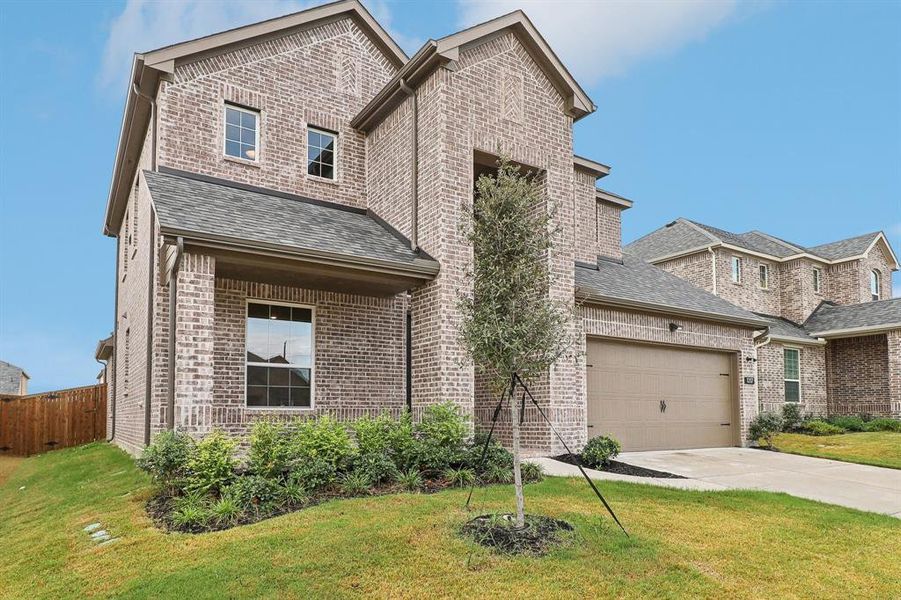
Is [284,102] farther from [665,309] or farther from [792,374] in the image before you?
[792,374]

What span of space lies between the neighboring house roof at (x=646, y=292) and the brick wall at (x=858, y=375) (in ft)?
29.8

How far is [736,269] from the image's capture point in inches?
918

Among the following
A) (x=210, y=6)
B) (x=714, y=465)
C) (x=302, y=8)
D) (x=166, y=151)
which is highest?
(x=210, y=6)

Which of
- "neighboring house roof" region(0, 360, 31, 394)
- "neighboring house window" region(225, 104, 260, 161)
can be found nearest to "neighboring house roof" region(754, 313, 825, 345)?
"neighboring house window" region(225, 104, 260, 161)

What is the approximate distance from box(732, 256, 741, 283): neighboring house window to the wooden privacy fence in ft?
71.8

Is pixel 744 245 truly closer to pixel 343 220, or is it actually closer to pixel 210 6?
pixel 343 220

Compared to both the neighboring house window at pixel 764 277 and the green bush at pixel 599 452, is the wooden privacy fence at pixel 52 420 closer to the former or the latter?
the green bush at pixel 599 452

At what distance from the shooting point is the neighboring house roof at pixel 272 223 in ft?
28.7

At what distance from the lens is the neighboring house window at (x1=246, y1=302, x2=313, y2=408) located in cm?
1057

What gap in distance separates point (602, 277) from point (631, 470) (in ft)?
17.6

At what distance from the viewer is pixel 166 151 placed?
10.7 metres

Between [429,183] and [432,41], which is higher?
[432,41]

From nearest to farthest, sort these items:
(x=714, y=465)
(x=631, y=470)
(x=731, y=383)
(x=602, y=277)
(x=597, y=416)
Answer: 1. (x=631, y=470)
2. (x=714, y=465)
3. (x=597, y=416)
4. (x=602, y=277)
5. (x=731, y=383)

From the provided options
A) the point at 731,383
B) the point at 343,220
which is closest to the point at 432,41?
the point at 343,220
